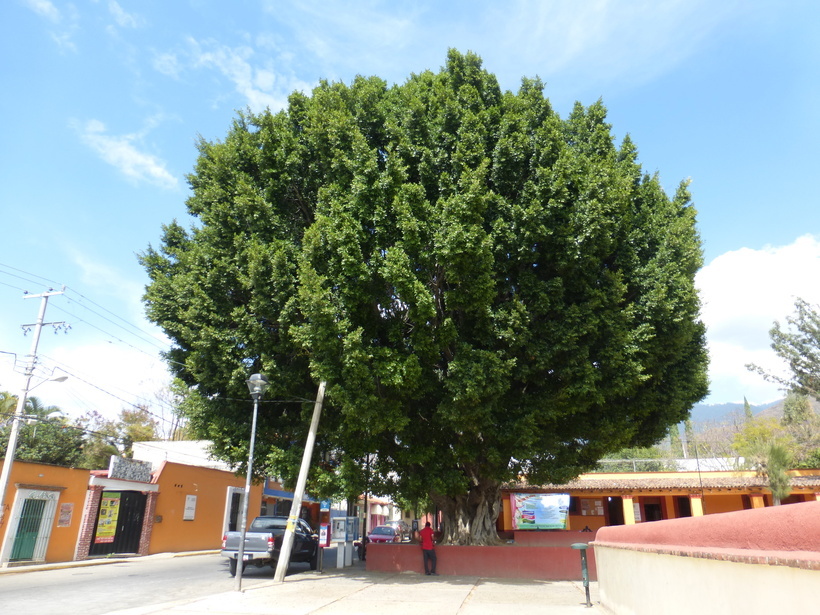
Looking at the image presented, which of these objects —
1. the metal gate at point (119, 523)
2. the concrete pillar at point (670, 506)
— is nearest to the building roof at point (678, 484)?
the concrete pillar at point (670, 506)

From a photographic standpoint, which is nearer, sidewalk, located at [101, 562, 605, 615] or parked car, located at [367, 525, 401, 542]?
sidewalk, located at [101, 562, 605, 615]

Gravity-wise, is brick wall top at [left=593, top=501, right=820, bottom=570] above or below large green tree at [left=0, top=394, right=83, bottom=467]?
below

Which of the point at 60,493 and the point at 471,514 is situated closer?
the point at 471,514

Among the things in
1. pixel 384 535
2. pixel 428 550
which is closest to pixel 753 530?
pixel 428 550

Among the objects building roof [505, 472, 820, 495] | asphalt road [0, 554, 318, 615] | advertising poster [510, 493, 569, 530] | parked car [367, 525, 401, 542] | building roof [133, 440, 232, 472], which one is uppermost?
building roof [133, 440, 232, 472]

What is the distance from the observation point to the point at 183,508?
84.3 feet

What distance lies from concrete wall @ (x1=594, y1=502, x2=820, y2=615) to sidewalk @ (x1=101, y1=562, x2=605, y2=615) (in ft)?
12.2

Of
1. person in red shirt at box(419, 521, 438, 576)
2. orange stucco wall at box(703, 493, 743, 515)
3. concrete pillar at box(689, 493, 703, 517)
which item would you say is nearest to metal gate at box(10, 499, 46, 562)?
person in red shirt at box(419, 521, 438, 576)

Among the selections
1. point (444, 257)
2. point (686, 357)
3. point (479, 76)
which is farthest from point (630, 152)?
point (444, 257)

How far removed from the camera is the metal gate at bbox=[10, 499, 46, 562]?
1770 centimetres

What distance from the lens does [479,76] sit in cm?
1487

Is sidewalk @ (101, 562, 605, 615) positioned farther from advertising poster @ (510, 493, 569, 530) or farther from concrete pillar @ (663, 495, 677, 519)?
concrete pillar @ (663, 495, 677, 519)

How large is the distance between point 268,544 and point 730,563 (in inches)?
536

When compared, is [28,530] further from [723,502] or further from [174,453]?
[723,502]
